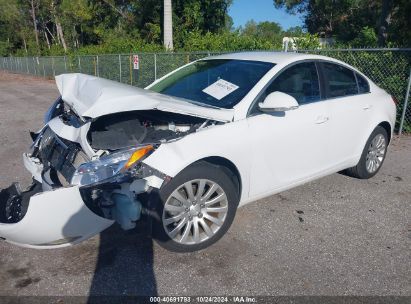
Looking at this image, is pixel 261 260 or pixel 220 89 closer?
pixel 261 260

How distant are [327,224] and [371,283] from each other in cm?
98

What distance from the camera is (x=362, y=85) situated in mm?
4648

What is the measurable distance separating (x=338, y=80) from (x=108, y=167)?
9.63 ft

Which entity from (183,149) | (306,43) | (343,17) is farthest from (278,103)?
(343,17)

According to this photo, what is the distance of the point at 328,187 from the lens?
4.69 meters

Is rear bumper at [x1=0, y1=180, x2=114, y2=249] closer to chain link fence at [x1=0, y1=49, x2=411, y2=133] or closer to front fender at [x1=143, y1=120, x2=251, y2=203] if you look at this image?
front fender at [x1=143, y1=120, x2=251, y2=203]

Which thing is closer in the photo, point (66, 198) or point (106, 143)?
point (66, 198)

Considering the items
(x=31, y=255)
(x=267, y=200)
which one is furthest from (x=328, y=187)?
(x=31, y=255)

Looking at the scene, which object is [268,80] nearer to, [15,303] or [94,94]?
[94,94]

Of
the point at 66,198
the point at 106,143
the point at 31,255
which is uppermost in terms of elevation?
the point at 106,143

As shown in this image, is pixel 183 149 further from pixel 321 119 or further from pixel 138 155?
pixel 321 119

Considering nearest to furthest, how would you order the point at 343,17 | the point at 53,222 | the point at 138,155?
the point at 53,222
the point at 138,155
the point at 343,17

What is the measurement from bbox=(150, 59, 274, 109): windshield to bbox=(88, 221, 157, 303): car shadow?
4.70 ft

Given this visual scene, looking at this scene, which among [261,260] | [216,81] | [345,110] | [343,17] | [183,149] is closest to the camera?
[183,149]
